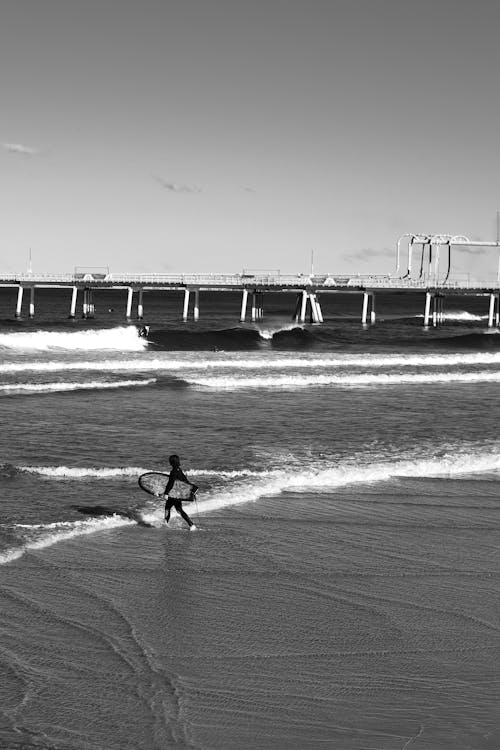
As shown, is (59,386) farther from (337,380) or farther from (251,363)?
(251,363)

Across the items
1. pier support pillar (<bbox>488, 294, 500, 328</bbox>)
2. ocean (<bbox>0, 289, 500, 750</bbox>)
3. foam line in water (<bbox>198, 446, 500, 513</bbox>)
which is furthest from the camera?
pier support pillar (<bbox>488, 294, 500, 328</bbox>)

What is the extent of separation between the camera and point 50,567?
11.3 m

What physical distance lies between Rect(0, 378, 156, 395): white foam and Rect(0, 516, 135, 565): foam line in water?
16715 millimetres

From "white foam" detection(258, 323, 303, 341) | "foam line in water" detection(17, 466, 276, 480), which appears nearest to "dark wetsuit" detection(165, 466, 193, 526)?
"foam line in water" detection(17, 466, 276, 480)

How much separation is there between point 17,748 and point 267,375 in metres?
30.2

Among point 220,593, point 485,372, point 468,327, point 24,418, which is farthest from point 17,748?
point 468,327

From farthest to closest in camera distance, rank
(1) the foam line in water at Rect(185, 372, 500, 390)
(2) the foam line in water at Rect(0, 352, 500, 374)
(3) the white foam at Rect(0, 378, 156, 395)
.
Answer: (2) the foam line in water at Rect(0, 352, 500, 374)
(1) the foam line in water at Rect(185, 372, 500, 390)
(3) the white foam at Rect(0, 378, 156, 395)

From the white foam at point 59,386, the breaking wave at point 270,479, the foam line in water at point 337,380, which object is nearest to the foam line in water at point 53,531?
the breaking wave at point 270,479

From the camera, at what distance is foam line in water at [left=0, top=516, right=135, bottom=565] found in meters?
11.8

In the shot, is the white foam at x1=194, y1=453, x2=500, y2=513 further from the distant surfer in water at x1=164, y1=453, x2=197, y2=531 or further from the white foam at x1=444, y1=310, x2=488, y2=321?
the white foam at x1=444, y1=310, x2=488, y2=321

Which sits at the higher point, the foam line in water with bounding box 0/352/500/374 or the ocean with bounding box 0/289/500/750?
the foam line in water with bounding box 0/352/500/374

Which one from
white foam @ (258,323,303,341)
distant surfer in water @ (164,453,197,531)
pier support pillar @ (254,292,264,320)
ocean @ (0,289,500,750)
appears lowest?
ocean @ (0,289,500,750)

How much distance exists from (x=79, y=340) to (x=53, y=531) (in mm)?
43314

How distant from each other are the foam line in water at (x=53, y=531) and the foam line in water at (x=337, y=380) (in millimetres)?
19147
